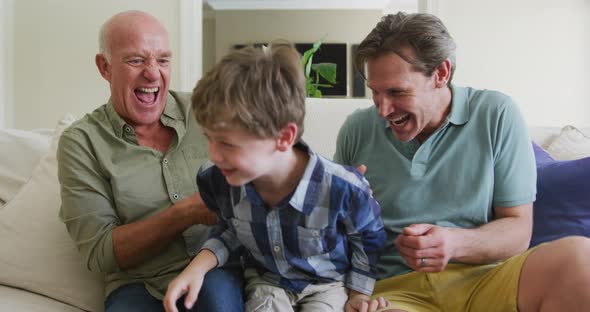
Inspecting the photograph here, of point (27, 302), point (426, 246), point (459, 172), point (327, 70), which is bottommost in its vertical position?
point (27, 302)

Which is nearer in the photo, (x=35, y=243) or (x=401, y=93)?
(x=401, y=93)

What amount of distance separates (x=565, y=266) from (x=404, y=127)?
50 centimetres

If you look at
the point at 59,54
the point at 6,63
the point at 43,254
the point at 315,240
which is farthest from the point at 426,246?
the point at 6,63

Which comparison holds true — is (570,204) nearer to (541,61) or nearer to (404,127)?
(404,127)

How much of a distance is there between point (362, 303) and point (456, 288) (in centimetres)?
28

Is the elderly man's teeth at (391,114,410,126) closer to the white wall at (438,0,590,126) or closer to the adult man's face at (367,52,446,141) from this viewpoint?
the adult man's face at (367,52,446,141)

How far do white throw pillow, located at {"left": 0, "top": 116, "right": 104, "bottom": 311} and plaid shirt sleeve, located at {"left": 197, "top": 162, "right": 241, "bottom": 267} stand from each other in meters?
0.47

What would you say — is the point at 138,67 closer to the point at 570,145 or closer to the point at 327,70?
the point at 570,145

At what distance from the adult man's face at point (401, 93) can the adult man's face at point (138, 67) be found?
590mm

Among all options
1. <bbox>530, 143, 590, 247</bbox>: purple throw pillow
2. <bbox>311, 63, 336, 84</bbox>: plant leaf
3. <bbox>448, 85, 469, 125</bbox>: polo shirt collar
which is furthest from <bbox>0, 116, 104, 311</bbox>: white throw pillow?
<bbox>311, 63, 336, 84</bbox>: plant leaf

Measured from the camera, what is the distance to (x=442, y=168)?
144 cm

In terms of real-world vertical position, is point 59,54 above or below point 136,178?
above

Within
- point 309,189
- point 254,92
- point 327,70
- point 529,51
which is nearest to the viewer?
point 254,92

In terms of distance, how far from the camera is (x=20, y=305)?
1.42 meters
